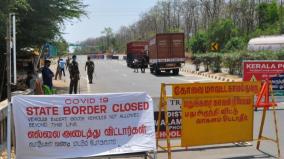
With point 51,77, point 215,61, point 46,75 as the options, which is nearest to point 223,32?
point 215,61

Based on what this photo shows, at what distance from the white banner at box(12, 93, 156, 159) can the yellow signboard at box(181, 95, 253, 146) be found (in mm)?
1108

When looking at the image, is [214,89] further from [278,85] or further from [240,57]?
[240,57]

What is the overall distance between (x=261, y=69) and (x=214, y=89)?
10077 mm

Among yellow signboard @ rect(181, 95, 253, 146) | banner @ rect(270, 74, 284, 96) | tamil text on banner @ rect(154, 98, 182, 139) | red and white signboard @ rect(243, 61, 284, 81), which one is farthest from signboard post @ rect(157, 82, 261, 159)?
red and white signboard @ rect(243, 61, 284, 81)

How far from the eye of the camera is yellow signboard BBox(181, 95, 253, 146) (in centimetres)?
1005

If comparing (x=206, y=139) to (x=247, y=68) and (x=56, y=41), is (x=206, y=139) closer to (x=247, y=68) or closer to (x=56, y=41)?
(x=247, y=68)

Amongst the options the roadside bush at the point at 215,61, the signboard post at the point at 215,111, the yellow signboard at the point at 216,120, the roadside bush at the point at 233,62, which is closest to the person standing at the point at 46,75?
the signboard post at the point at 215,111

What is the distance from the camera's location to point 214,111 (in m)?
10.2

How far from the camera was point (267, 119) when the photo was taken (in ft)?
50.4

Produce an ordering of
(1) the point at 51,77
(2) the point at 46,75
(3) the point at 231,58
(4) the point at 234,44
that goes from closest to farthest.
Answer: (2) the point at 46,75 < (1) the point at 51,77 < (3) the point at 231,58 < (4) the point at 234,44

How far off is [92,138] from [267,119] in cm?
773

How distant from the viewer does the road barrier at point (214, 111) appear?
9.98 metres

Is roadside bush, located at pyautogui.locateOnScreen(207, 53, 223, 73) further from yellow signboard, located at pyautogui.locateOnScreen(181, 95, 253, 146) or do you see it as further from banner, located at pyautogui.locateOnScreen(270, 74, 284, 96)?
yellow signboard, located at pyautogui.locateOnScreen(181, 95, 253, 146)

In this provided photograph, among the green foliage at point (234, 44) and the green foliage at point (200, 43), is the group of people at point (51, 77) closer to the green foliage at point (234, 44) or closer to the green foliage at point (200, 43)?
the green foliage at point (234, 44)
